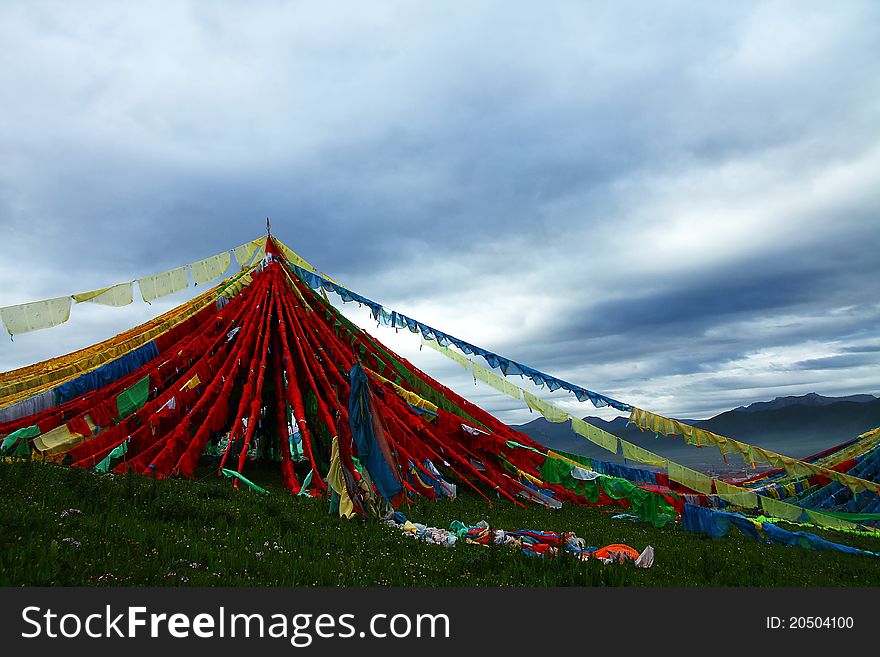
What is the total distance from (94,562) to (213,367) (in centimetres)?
1084

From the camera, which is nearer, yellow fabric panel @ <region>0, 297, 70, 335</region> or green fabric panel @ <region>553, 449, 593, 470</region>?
yellow fabric panel @ <region>0, 297, 70, 335</region>

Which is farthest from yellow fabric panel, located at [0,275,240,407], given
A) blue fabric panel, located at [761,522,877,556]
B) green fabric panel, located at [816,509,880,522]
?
green fabric panel, located at [816,509,880,522]

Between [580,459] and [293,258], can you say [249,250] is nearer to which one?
[293,258]

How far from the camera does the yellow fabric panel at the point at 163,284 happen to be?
17.6 metres

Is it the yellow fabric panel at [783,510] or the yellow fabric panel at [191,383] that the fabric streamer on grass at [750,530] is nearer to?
the yellow fabric panel at [783,510]

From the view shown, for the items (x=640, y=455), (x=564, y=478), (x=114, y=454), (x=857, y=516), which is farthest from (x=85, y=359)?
(x=857, y=516)

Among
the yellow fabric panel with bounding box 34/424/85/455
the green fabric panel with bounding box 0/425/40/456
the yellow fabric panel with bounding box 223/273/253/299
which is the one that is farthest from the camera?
the yellow fabric panel with bounding box 223/273/253/299

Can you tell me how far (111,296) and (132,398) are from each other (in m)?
4.07

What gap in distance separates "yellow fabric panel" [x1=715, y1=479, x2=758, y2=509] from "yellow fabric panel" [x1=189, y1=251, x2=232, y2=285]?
56.7 feet

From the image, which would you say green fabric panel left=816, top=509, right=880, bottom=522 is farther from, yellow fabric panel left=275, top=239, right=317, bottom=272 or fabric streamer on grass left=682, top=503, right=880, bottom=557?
yellow fabric panel left=275, top=239, right=317, bottom=272

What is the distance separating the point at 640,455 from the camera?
53.0 feet

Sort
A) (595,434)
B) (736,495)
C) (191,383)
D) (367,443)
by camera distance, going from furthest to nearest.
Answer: (595,434)
(191,383)
(736,495)
(367,443)

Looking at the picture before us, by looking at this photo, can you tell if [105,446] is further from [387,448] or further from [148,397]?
[387,448]

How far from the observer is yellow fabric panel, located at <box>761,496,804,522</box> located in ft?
43.2
